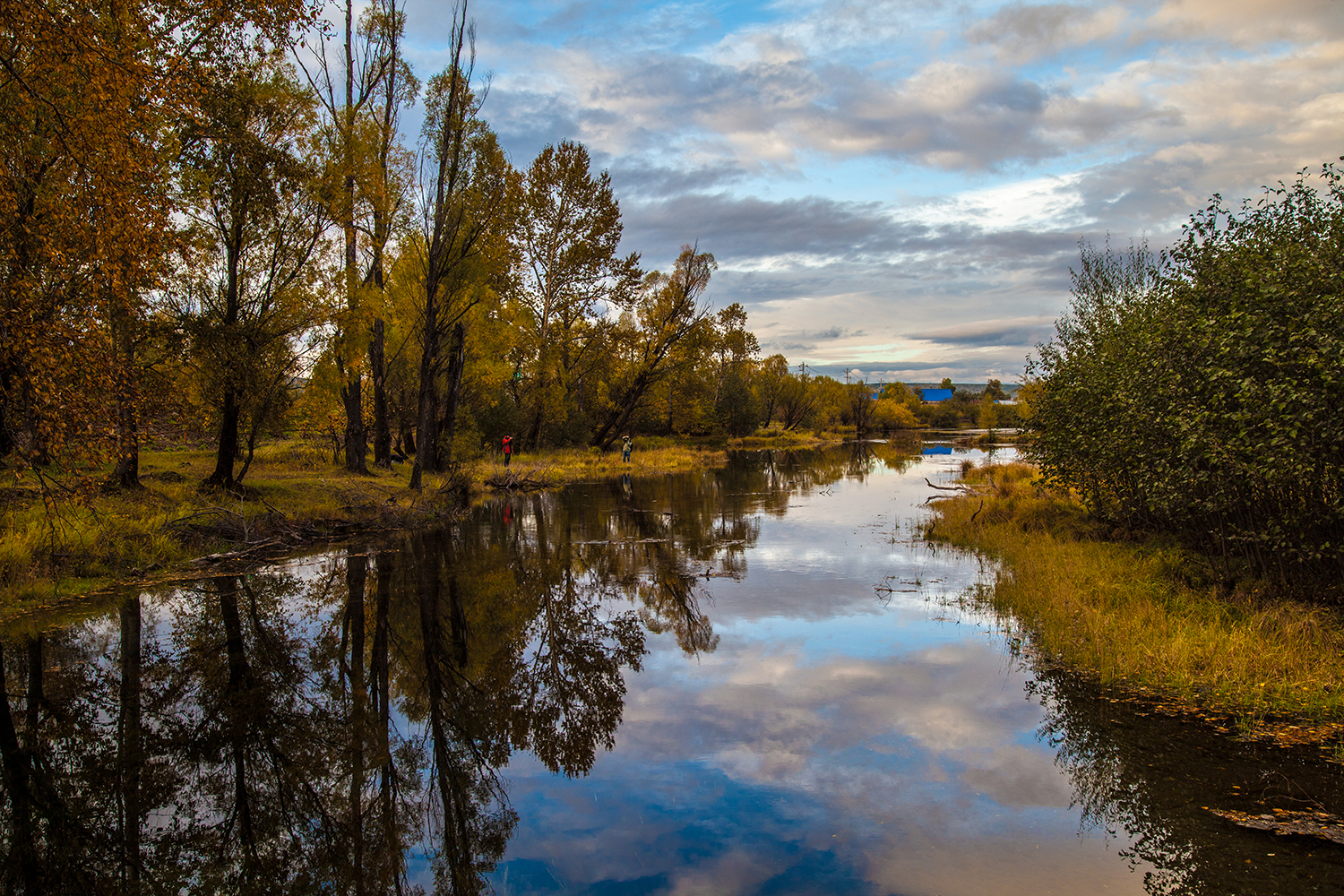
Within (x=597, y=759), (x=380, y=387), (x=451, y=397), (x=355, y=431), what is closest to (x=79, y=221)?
(x=597, y=759)

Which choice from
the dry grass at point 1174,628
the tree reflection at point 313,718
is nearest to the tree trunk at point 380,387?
the tree reflection at point 313,718

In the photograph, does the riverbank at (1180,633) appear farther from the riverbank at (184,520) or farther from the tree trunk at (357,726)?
the riverbank at (184,520)

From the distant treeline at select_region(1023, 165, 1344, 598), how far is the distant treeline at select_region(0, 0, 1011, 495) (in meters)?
11.7

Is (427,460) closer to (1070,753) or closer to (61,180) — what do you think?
(61,180)

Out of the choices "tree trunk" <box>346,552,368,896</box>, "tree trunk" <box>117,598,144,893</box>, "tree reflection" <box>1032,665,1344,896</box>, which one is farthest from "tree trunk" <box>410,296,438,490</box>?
"tree reflection" <box>1032,665,1344,896</box>

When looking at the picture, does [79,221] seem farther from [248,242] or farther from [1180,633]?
[1180,633]

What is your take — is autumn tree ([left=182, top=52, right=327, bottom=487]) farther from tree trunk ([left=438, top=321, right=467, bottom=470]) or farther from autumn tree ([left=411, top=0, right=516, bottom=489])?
tree trunk ([left=438, top=321, right=467, bottom=470])

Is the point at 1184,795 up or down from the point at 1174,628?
down

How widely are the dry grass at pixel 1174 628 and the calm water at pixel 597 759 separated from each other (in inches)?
27.2

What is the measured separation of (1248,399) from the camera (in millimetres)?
7594

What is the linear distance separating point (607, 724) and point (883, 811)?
2.53 metres

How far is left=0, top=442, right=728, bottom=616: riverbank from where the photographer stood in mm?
10320

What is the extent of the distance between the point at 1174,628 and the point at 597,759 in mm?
6555

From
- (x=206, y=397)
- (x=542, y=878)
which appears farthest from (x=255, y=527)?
(x=542, y=878)
